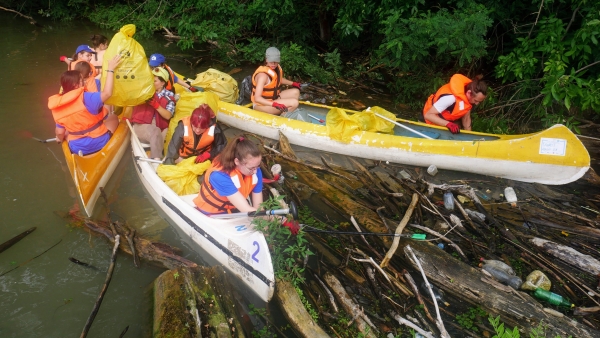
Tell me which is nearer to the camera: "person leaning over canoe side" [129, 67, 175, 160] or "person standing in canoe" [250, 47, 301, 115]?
"person leaning over canoe side" [129, 67, 175, 160]

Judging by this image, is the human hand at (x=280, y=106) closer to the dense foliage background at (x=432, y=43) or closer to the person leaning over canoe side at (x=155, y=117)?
the person leaning over canoe side at (x=155, y=117)

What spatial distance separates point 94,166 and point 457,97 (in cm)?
484

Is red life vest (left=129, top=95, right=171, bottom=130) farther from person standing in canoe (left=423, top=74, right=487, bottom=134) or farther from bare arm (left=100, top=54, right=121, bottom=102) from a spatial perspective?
person standing in canoe (left=423, top=74, right=487, bottom=134)

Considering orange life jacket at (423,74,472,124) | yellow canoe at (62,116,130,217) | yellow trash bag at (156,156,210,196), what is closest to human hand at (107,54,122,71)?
yellow canoe at (62,116,130,217)

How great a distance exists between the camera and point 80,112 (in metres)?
5.09

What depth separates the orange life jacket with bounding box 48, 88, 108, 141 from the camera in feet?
16.3

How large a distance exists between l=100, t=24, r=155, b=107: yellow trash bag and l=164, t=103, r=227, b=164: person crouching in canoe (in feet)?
1.96

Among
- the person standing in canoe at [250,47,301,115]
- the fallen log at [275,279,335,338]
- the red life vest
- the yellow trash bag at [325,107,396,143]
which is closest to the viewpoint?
the fallen log at [275,279,335,338]

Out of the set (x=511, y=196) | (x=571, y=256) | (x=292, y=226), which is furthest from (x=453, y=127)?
(x=292, y=226)

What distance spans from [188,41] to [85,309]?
282 inches

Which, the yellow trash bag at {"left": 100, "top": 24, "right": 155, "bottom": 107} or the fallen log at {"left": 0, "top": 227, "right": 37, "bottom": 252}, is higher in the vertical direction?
the yellow trash bag at {"left": 100, "top": 24, "right": 155, "bottom": 107}

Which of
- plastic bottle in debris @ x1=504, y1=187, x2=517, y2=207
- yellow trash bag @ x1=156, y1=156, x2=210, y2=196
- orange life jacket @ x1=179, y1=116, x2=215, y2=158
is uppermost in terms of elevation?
orange life jacket @ x1=179, y1=116, x2=215, y2=158

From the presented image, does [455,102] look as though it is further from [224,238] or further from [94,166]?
[94,166]

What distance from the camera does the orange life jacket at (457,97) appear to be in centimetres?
599
